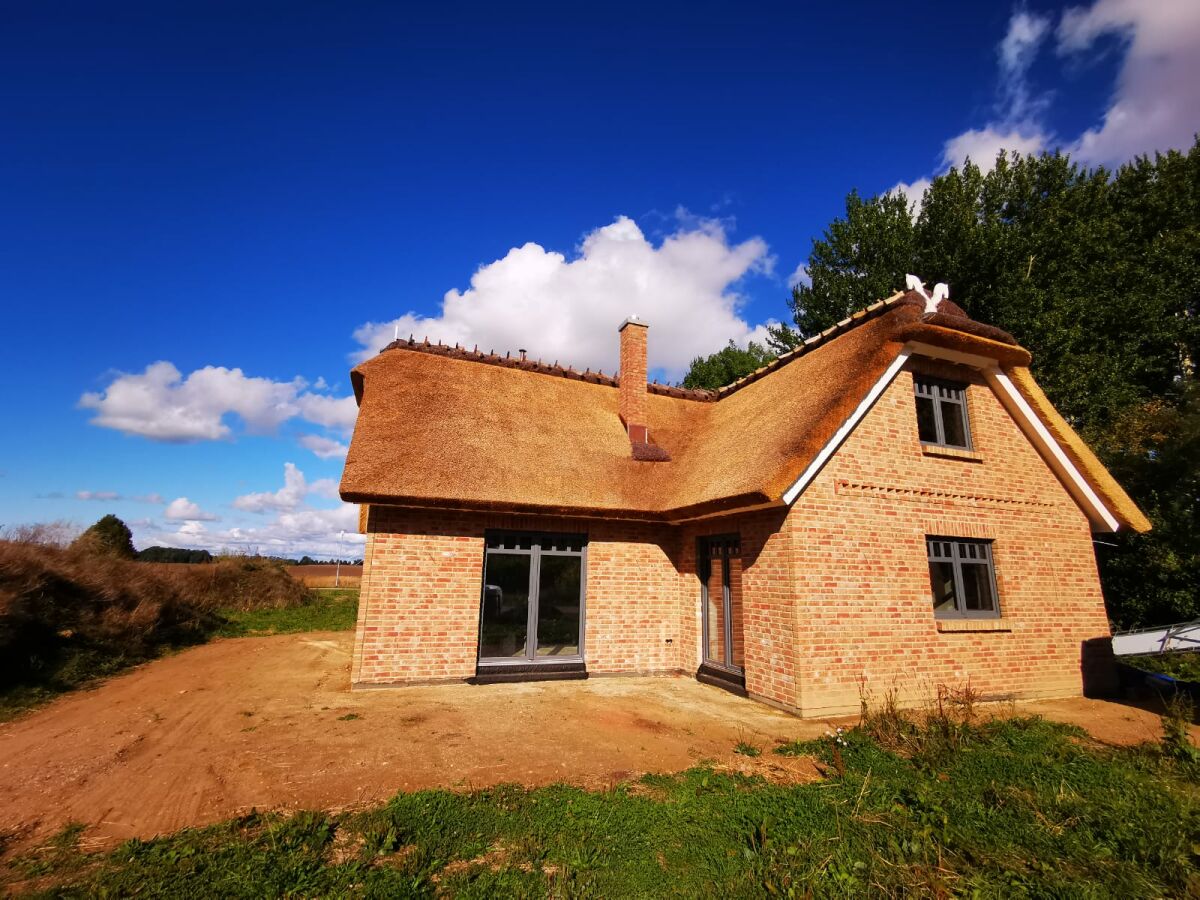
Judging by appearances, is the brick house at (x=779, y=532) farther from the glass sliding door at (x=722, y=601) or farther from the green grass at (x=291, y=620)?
the green grass at (x=291, y=620)

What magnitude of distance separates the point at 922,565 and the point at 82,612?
1579cm

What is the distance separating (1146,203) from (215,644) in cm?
3416

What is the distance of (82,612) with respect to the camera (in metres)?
11.1

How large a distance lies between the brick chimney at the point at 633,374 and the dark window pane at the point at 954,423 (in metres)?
5.74

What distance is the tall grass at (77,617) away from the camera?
30.0 ft

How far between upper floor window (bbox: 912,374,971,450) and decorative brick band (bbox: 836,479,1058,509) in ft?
3.10

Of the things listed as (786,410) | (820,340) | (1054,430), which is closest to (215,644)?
(786,410)

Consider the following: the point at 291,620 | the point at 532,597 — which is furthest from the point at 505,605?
the point at 291,620

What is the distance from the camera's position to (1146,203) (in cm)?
2048

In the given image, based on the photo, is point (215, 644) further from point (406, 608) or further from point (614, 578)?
point (614, 578)

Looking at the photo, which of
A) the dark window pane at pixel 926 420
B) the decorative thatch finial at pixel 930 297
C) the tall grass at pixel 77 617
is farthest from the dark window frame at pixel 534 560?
the decorative thatch finial at pixel 930 297

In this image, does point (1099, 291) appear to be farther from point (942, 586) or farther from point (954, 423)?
point (942, 586)

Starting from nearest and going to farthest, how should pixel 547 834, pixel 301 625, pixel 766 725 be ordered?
pixel 547 834
pixel 766 725
pixel 301 625

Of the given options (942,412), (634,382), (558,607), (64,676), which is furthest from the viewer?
(634,382)
